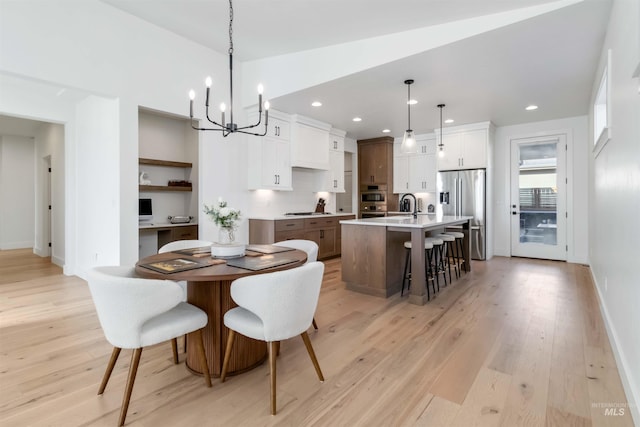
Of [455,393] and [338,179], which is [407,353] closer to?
[455,393]

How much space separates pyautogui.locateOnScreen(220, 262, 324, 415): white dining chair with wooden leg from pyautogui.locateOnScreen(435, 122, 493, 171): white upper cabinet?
522cm

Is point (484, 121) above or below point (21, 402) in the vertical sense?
above

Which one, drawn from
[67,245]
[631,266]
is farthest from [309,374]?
[67,245]

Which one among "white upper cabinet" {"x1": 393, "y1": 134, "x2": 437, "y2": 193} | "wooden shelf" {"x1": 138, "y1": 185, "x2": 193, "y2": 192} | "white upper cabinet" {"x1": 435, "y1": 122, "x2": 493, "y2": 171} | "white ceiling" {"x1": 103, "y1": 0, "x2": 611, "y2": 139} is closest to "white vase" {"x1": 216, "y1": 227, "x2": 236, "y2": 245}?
"white ceiling" {"x1": 103, "y1": 0, "x2": 611, "y2": 139}

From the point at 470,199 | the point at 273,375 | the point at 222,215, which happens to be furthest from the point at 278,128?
the point at 273,375

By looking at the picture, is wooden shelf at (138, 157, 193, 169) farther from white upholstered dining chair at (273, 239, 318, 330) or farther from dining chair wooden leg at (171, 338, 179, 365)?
dining chair wooden leg at (171, 338, 179, 365)

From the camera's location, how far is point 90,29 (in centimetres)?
349

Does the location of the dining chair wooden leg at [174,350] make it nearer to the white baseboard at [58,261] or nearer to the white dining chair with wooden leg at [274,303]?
the white dining chair with wooden leg at [274,303]

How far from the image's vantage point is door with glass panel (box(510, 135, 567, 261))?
6.00 m

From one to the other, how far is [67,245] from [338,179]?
487cm

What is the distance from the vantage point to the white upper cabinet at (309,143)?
5.75 m

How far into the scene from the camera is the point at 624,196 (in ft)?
6.83

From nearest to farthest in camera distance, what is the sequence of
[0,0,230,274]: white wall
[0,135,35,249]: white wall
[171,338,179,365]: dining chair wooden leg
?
[171,338,179,365]: dining chair wooden leg
[0,0,230,274]: white wall
[0,135,35,249]: white wall

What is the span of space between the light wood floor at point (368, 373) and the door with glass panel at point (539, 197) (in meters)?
2.96
